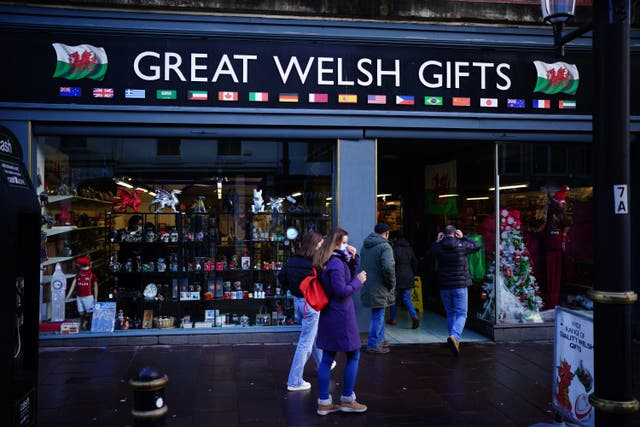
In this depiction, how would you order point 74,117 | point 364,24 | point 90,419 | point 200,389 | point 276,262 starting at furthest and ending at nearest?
point 276,262 → point 364,24 → point 74,117 → point 200,389 → point 90,419

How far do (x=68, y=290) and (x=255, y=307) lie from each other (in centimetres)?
272

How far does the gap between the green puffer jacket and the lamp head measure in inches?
150

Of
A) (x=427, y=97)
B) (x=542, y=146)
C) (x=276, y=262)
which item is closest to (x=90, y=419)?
(x=276, y=262)

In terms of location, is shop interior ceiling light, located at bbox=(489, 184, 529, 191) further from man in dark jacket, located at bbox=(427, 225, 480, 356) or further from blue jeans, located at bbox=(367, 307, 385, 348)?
blue jeans, located at bbox=(367, 307, 385, 348)

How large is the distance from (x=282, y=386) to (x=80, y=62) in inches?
200

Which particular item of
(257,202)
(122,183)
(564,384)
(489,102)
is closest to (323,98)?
(257,202)

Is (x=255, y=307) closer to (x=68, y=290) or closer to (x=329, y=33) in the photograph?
(x=68, y=290)

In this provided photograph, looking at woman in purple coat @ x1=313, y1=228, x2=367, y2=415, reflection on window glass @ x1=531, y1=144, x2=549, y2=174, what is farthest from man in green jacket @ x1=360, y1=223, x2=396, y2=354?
reflection on window glass @ x1=531, y1=144, x2=549, y2=174

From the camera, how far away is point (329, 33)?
25.7 feet

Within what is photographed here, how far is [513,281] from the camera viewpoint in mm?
8703

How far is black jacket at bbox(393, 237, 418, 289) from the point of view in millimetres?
8842

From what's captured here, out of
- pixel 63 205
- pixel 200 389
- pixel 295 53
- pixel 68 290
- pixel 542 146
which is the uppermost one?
pixel 295 53

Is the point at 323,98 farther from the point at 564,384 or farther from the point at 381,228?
the point at 564,384

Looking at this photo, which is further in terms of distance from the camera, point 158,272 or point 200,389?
point 158,272
